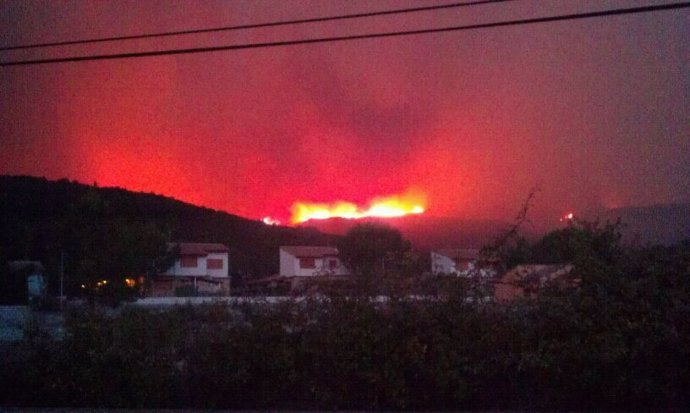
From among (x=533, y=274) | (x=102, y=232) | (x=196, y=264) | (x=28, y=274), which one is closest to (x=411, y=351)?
(x=533, y=274)

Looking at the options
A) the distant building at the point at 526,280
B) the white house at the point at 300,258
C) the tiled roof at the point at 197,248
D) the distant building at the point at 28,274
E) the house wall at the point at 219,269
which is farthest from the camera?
the tiled roof at the point at 197,248

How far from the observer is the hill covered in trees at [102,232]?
1444 inches

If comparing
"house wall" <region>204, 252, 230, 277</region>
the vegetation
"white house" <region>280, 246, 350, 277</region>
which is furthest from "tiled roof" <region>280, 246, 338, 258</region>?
the vegetation

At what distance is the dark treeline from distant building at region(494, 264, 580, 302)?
0.20 meters

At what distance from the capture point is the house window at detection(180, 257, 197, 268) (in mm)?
41781

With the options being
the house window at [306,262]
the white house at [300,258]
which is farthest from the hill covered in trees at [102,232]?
the house window at [306,262]

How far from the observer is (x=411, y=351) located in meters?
13.9

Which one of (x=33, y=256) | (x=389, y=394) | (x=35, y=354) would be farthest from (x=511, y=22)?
(x=33, y=256)

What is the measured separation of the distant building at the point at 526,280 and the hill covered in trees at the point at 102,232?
2135cm

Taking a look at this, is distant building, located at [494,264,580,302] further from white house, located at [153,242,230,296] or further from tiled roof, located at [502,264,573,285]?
white house, located at [153,242,230,296]

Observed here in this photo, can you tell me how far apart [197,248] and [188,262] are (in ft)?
2.64

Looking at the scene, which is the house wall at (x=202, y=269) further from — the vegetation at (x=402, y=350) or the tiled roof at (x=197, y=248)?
the vegetation at (x=402, y=350)

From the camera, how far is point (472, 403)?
14.5 meters

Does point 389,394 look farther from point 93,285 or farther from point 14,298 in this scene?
point 14,298
